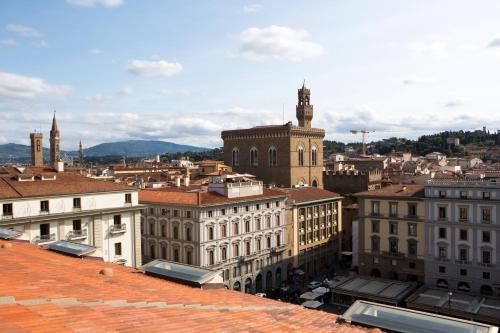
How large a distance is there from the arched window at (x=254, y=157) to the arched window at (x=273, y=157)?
338 centimetres

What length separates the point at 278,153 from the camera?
284 ft

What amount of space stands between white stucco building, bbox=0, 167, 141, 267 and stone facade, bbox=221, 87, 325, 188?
158 ft

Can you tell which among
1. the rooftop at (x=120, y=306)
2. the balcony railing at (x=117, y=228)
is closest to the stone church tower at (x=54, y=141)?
the balcony railing at (x=117, y=228)

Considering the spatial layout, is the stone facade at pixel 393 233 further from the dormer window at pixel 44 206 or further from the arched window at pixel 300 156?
the dormer window at pixel 44 206

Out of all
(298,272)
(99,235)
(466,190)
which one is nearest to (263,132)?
(298,272)

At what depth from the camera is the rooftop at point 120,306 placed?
7.08m

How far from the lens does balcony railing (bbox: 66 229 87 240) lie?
36.1m

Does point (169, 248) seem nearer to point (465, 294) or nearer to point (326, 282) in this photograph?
point (326, 282)

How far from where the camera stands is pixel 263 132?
88.7 metres

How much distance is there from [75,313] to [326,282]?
50940 millimetres

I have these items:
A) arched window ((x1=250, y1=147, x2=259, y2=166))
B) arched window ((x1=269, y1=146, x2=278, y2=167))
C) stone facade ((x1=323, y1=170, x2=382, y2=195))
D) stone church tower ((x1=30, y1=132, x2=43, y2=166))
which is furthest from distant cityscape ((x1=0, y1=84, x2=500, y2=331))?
stone church tower ((x1=30, y1=132, x2=43, y2=166))

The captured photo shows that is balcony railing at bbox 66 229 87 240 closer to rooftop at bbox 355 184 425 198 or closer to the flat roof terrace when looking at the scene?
the flat roof terrace

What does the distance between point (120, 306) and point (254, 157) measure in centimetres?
8233

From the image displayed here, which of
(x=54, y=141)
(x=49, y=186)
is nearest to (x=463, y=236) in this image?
(x=49, y=186)
